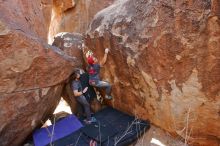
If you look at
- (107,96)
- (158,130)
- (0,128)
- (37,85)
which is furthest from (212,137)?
(0,128)

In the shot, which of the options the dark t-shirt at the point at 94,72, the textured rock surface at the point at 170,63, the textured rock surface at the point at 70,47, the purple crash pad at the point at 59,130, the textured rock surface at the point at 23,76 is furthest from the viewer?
the textured rock surface at the point at 70,47

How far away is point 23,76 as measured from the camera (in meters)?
4.13

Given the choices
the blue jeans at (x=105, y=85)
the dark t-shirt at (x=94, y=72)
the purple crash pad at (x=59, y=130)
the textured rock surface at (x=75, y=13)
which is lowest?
the purple crash pad at (x=59, y=130)

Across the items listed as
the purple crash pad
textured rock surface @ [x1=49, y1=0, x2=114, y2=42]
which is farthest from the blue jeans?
textured rock surface @ [x1=49, y1=0, x2=114, y2=42]

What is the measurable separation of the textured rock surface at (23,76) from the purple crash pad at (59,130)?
0.55 feet

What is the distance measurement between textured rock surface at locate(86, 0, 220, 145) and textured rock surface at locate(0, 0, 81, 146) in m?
0.95

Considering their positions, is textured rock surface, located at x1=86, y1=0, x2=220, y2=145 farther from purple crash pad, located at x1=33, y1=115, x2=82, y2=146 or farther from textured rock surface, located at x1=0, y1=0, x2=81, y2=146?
textured rock surface, located at x1=0, y1=0, x2=81, y2=146

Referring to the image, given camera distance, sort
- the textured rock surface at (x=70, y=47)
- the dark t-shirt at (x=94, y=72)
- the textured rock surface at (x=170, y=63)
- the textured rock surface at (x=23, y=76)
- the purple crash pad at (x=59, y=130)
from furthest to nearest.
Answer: the textured rock surface at (x=70, y=47) → the dark t-shirt at (x=94, y=72) → the purple crash pad at (x=59, y=130) → the textured rock surface at (x=23, y=76) → the textured rock surface at (x=170, y=63)

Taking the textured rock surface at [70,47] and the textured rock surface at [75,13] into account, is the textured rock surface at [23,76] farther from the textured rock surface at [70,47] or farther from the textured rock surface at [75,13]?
the textured rock surface at [75,13]

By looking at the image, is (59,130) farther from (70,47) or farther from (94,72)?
(70,47)

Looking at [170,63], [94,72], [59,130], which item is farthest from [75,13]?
[170,63]

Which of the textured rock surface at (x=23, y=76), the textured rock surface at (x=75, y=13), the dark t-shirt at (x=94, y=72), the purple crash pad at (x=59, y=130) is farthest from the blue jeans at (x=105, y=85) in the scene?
the textured rock surface at (x=75, y=13)

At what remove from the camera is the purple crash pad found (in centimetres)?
440

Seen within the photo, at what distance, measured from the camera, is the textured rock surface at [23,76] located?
397cm
